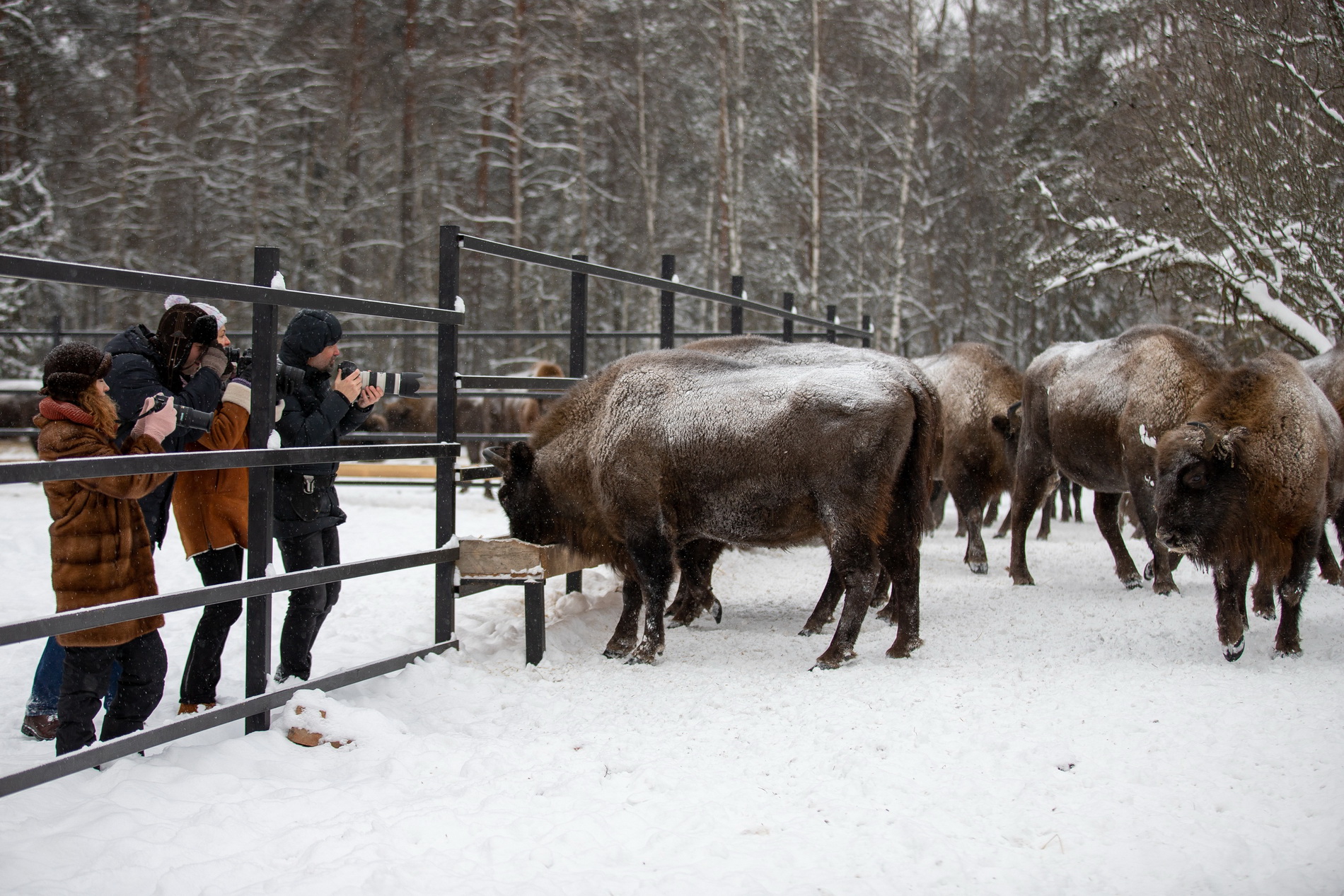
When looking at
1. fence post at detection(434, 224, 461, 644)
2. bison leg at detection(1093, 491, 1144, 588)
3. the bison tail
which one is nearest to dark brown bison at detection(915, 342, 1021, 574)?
bison leg at detection(1093, 491, 1144, 588)

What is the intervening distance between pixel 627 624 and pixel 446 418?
63.7 inches

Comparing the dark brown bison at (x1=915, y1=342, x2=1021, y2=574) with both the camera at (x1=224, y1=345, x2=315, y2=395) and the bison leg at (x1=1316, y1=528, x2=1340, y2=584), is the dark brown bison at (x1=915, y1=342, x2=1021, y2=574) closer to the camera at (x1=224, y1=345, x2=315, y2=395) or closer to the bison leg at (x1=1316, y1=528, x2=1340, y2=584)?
the bison leg at (x1=1316, y1=528, x2=1340, y2=584)

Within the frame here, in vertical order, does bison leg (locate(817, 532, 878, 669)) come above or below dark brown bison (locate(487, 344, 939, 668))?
below

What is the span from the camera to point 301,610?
452 centimetres

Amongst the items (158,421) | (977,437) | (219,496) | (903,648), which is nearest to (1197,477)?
(903,648)

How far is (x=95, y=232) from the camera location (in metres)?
23.0

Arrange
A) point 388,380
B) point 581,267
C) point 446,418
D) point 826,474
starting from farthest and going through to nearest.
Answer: point 581,267 < point 826,474 < point 446,418 < point 388,380

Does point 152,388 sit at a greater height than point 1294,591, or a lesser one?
greater

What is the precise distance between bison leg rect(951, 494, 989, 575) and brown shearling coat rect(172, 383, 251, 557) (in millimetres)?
6616

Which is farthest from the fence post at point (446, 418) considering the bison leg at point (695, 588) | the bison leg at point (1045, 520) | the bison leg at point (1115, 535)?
the bison leg at point (1045, 520)

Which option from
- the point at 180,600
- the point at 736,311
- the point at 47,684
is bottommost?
the point at 47,684

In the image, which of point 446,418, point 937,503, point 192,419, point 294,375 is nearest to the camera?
point 192,419

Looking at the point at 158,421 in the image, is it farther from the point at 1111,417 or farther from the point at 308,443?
the point at 1111,417

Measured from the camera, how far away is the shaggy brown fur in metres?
3.49
